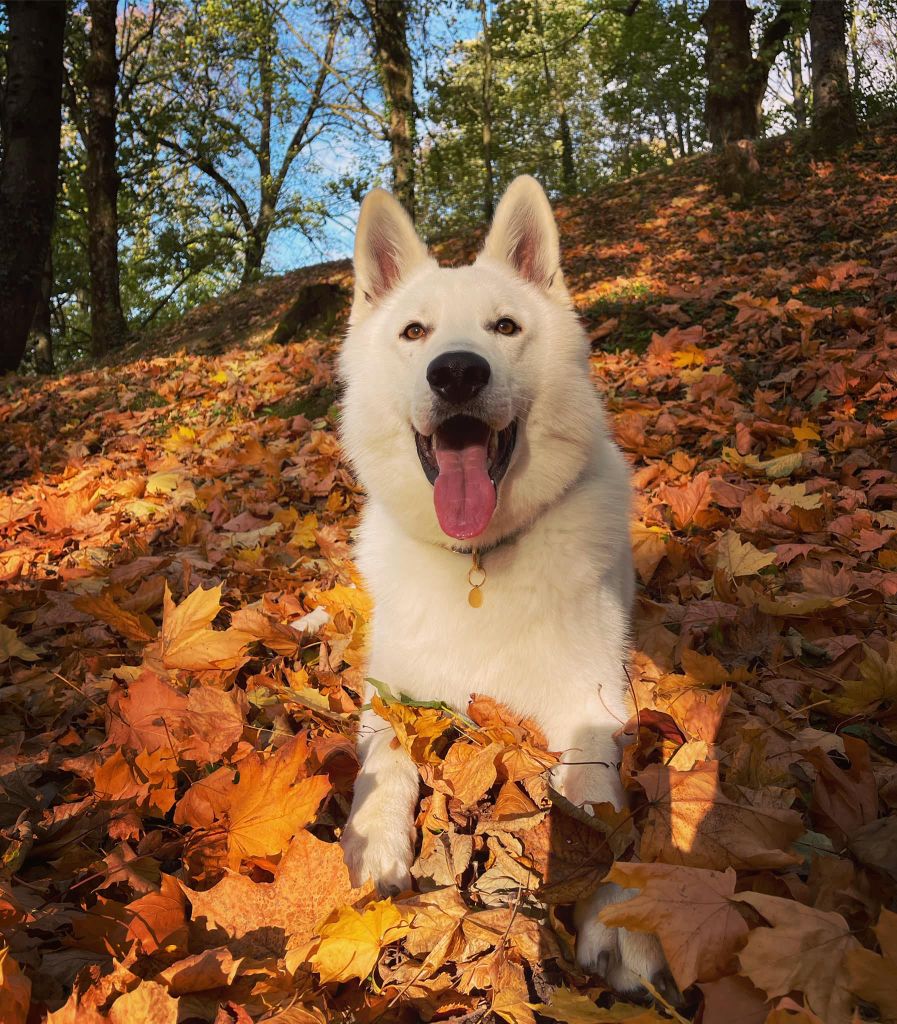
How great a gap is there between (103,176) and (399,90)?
6502mm

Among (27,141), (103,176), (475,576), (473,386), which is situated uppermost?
(103,176)

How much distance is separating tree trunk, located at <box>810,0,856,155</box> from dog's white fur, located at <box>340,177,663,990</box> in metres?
11.3

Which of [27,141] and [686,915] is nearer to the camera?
[686,915]

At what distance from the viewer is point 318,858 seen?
1.58 m

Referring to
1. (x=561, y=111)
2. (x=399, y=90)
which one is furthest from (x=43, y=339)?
(x=561, y=111)

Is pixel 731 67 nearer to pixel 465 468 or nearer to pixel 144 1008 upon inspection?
pixel 465 468

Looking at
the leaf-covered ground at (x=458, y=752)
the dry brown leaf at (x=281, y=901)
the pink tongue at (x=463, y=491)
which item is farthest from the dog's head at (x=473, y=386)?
the dry brown leaf at (x=281, y=901)

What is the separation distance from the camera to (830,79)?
10.6 metres

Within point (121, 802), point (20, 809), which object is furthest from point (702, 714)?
point (20, 809)

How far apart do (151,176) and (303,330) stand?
14589 millimetres

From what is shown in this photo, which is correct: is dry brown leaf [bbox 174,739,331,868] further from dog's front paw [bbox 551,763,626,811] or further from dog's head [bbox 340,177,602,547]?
dog's head [bbox 340,177,602,547]

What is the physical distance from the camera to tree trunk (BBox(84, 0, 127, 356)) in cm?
1291

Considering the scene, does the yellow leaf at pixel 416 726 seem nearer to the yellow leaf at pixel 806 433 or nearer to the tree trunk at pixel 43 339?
the yellow leaf at pixel 806 433

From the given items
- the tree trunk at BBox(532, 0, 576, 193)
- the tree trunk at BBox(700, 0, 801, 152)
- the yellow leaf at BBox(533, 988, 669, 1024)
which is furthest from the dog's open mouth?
the tree trunk at BBox(532, 0, 576, 193)
